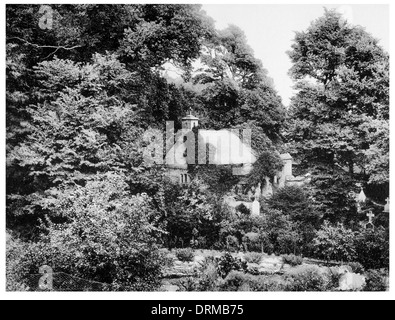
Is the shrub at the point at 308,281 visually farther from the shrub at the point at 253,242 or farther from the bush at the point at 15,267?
the bush at the point at 15,267

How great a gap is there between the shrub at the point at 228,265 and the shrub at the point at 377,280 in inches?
124

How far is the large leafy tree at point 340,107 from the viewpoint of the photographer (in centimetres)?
1053

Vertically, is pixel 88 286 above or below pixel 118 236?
below

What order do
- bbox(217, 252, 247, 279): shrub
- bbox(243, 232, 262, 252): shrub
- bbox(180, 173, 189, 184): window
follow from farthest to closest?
bbox(180, 173, 189, 184): window < bbox(243, 232, 262, 252): shrub < bbox(217, 252, 247, 279): shrub

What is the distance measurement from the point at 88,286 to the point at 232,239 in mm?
3970

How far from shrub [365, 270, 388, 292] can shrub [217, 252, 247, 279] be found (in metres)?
3.14

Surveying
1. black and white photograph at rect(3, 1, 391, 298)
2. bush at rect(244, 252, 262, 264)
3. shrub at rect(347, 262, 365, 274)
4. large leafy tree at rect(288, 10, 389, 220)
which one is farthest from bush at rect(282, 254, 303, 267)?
large leafy tree at rect(288, 10, 389, 220)

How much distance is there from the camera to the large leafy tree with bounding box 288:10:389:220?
10.5 m

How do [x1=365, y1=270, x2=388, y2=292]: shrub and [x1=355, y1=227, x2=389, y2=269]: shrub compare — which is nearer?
[x1=365, y1=270, x2=388, y2=292]: shrub

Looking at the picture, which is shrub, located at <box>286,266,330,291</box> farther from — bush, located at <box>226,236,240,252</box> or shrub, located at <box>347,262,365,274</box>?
bush, located at <box>226,236,240,252</box>

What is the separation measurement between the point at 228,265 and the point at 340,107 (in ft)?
17.5
